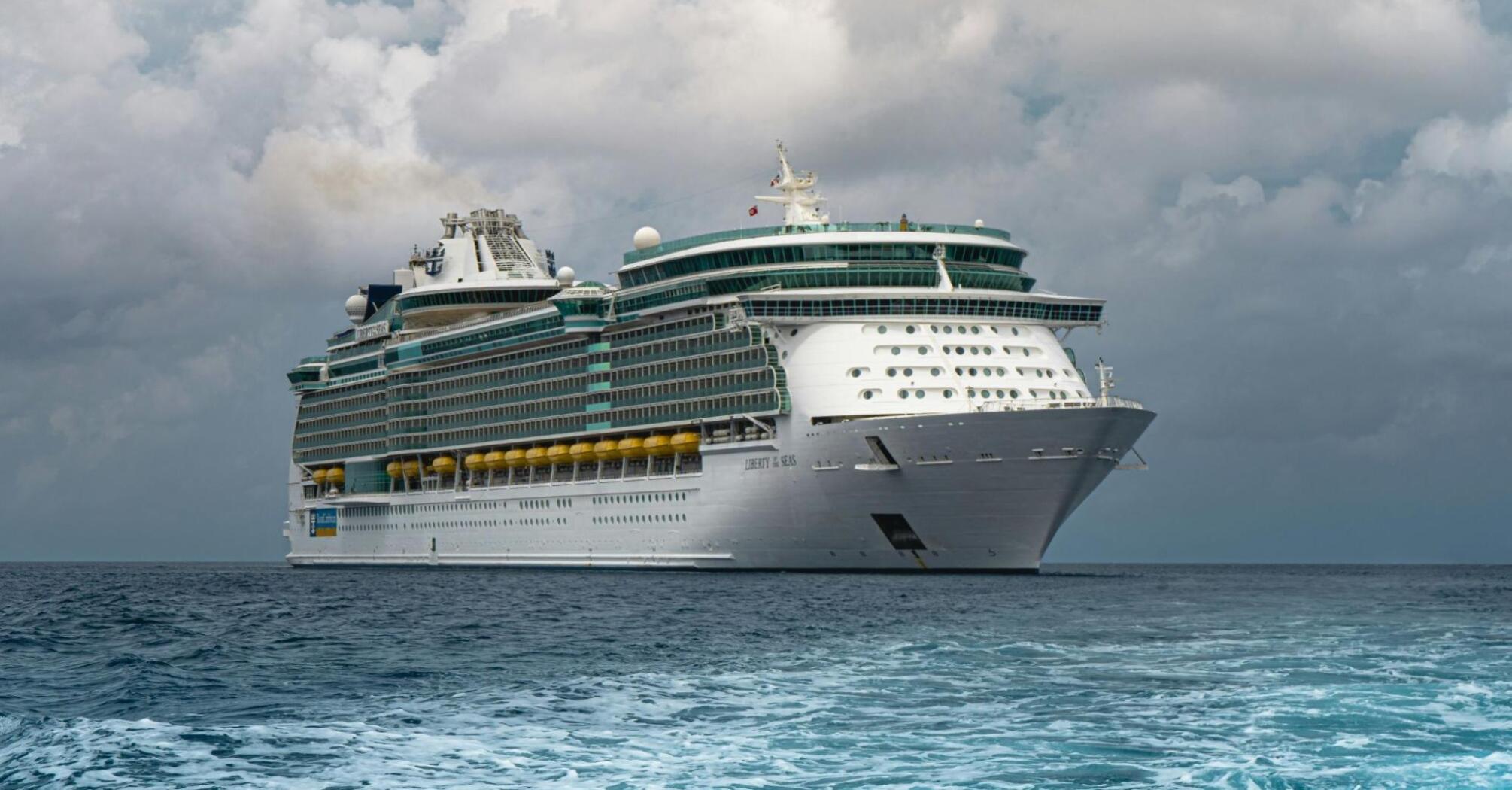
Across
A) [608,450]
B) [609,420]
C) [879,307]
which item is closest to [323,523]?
[609,420]

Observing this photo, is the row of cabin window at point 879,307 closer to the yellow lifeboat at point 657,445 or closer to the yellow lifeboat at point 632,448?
the yellow lifeboat at point 657,445

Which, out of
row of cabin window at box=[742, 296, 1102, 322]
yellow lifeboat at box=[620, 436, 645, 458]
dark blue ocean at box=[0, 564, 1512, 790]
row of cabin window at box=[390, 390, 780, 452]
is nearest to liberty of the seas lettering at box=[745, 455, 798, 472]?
row of cabin window at box=[390, 390, 780, 452]

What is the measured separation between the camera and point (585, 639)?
108ft

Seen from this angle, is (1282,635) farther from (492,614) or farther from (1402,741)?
(492,614)

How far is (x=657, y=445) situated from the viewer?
67750mm

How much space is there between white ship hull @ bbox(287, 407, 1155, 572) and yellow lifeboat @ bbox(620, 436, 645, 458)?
132 centimetres

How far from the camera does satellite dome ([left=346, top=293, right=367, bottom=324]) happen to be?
Answer: 10369 centimetres

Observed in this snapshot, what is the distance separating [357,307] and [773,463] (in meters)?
52.1

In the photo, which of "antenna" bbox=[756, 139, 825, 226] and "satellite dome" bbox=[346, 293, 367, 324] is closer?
"antenna" bbox=[756, 139, 825, 226]

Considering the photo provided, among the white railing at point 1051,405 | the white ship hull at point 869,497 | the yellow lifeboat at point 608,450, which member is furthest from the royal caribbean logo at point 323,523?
the white railing at point 1051,405

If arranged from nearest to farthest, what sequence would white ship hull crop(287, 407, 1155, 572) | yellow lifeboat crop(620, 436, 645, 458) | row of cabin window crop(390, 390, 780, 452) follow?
white ship hull crop(287, 407, 1155, 572) → row of cabin window crop(390, 390, 780, 452) → yellow lifeboat crop(620, 436, 645, 458)

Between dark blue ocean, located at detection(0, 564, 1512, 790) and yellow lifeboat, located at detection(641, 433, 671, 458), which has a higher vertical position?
yellow lifeboat, located at detection(641, 433, 671, 458)

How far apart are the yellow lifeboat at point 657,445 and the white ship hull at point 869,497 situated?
1.17 metres

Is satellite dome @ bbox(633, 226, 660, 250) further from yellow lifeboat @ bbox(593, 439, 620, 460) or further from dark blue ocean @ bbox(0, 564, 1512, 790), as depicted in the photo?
dark blue ocean @ bbox(0, 564, 1512, 790)
